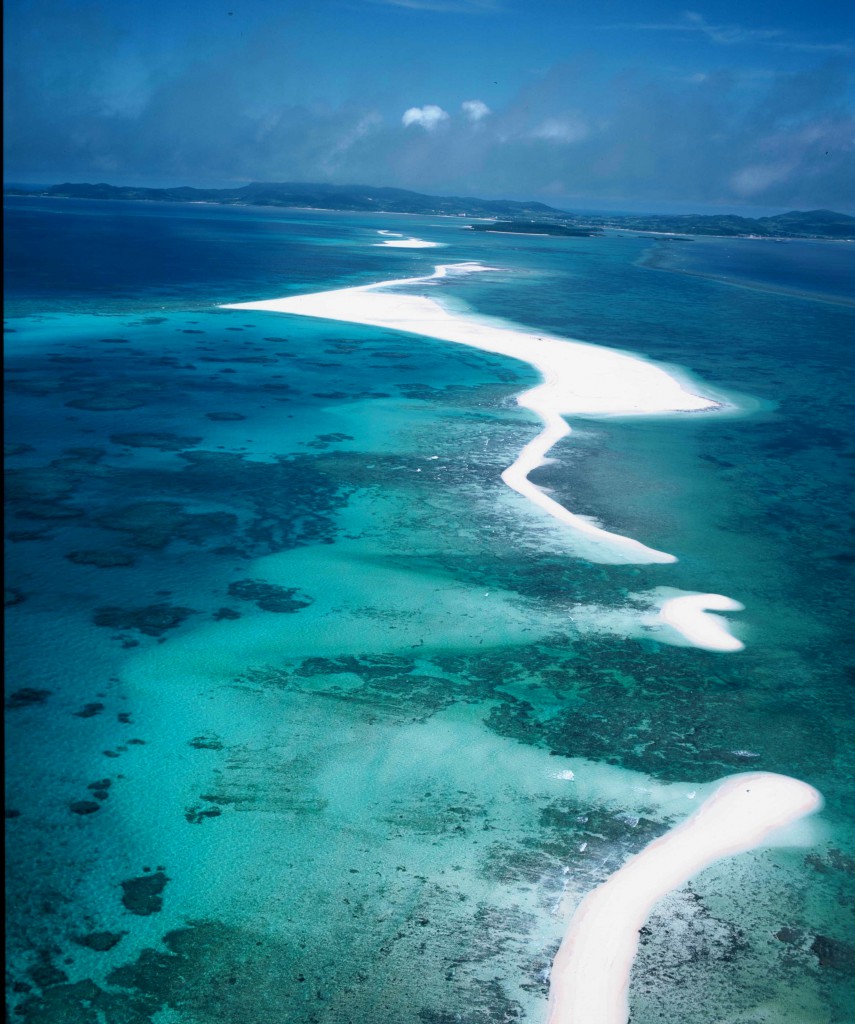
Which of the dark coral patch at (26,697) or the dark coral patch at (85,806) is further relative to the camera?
the dark coral patch at (26,697)

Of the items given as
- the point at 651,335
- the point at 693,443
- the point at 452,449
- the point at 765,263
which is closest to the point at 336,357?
the point at 452,449

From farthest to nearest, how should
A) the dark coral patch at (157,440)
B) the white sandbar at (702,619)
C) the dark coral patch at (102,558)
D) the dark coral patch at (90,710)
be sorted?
the dark coral patch at (157,440)
the dark coral patch at (102,558)
the white sandbar at (702,619)
the dark coral patch at (90,710)

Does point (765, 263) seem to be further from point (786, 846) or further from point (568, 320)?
point (786, 846)

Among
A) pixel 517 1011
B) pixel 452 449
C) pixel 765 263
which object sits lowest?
pixel 517 1011

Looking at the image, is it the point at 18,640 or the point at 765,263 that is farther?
the point at 765,263

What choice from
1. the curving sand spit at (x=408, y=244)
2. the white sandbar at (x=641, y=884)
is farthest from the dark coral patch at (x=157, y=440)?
the curving sand spit at (x=408, y=244)

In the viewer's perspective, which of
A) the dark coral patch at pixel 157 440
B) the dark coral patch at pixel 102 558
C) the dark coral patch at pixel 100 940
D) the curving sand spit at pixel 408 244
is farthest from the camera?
the curving sand spit at pixel 408 244

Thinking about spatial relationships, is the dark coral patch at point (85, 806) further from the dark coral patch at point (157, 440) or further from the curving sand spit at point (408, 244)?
the curving sand spit at point (408, 244)

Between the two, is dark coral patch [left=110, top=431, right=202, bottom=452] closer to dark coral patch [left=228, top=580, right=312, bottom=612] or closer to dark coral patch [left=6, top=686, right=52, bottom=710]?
dark coral patch [left=228, top=580, right=312, bottom=612]
